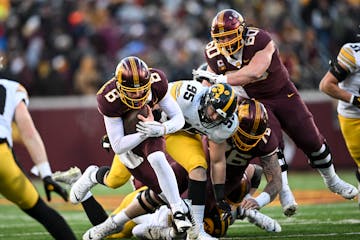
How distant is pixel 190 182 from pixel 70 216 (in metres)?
2.68

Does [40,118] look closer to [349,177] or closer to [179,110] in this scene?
[349,177]

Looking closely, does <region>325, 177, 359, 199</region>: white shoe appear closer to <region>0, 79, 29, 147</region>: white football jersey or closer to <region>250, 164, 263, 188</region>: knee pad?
<region>250, 164, 263, 188</region>: knee pad

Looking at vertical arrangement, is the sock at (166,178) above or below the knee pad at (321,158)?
above

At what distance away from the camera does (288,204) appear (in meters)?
6.91

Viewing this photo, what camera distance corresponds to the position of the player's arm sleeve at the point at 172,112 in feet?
20.0

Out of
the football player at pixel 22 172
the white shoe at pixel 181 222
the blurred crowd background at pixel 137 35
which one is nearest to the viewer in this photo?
the football player at pixel 22 172

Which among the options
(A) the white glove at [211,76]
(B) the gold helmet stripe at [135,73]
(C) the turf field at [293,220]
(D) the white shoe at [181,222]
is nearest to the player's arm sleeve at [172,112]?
(B) the gold helmet stripe at [135,73]

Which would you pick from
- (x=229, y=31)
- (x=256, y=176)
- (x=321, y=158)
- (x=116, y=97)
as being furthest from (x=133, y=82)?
(x=321, y=158)

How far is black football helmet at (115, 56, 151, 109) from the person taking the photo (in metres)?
5.88

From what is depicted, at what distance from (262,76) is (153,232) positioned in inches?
67.3

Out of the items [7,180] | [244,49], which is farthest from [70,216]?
[7,180]

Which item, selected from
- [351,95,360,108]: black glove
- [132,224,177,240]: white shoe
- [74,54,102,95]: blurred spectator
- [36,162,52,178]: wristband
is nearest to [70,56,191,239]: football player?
[132,224,177,240]: white shoe

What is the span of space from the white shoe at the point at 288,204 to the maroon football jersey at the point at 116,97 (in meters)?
1.43

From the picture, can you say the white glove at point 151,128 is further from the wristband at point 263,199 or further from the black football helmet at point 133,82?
the wristband at point 263,199
